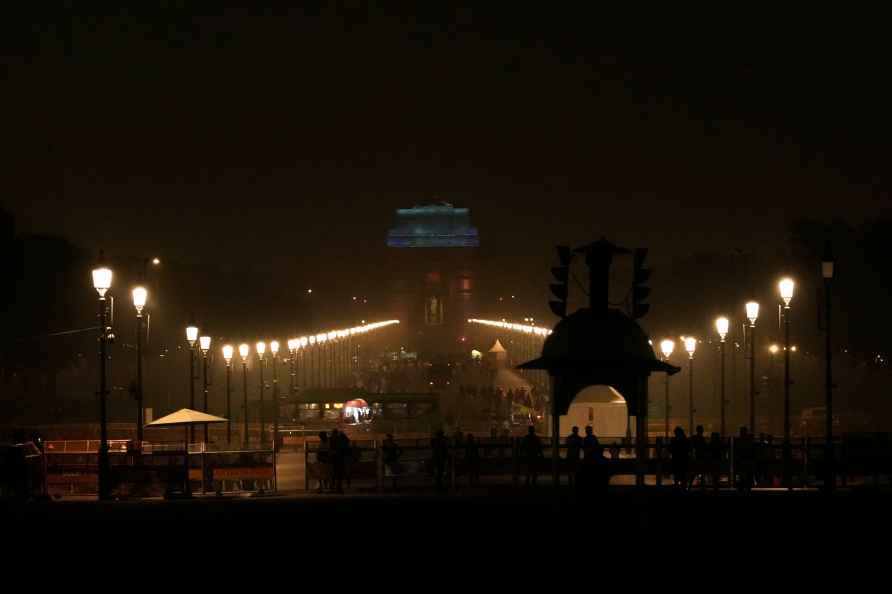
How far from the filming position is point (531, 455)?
28938 millimetres

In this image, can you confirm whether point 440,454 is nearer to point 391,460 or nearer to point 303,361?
point 391,460

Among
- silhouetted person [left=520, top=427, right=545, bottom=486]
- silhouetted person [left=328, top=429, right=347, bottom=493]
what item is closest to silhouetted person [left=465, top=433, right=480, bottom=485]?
silhouetted person [left=520, top=427, right=545, bottom=486]

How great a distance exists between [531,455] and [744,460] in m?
3.81

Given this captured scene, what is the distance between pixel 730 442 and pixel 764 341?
42350 millimetres

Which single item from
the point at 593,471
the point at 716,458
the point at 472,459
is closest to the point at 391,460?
the point at 472,459

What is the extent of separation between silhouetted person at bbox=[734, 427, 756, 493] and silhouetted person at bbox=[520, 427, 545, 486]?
11.8 ft

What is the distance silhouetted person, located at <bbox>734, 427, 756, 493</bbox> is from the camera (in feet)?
93.0

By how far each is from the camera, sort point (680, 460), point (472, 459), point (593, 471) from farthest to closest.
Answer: point (472, 459) < point (680, 460) < point (593, 471)

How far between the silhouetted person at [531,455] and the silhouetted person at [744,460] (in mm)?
3603

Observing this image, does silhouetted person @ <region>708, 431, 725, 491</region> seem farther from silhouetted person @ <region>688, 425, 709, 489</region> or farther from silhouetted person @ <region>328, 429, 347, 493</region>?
A: silhouetted person @ <region>328, 429, 347, 493</region>

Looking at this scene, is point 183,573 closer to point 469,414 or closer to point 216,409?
point 469,414

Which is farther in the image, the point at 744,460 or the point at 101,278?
the point at 101,278

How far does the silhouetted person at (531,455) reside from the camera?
2875 centimetres

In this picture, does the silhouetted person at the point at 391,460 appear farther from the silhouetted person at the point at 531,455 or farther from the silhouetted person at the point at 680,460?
the silhouetted person at the point at 680,460
